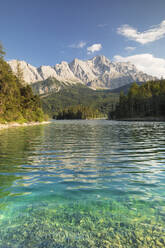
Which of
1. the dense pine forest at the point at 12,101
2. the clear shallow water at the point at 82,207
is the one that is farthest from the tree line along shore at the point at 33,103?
the clear shallow water at the point at 82,207

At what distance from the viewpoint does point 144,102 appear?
120 metres

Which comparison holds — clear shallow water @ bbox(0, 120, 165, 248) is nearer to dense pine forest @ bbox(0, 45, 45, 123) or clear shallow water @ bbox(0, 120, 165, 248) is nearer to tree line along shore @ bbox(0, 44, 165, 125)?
tree line along shore @ bbox(0, 44, 165, 125)

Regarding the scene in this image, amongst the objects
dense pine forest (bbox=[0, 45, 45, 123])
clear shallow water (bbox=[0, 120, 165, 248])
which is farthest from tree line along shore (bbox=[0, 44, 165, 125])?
clear shallow water (bbox=[0, 120, 165, 248])

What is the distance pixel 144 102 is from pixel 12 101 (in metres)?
86.1

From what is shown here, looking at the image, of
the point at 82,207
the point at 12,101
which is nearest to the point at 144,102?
the point at 12,101

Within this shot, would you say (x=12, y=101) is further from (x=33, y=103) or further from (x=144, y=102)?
(x=144, y=102)

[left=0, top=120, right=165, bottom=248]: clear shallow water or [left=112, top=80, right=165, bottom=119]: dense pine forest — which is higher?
[left=112, top=80, right=165, bottom=119]: dense pine forest

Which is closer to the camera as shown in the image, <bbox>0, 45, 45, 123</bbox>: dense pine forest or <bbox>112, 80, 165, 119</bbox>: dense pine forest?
<bbox>0, 45, 45, 123</bbox>: dense pine forest

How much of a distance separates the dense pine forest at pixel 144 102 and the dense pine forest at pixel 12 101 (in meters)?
68.4

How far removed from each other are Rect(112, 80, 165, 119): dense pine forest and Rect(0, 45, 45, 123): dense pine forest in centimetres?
6844

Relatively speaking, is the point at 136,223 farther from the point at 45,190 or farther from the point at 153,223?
the point at 45,190

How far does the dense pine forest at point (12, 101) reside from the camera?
6159 cm

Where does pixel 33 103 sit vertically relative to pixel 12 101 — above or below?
above

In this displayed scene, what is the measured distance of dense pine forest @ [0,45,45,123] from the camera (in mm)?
61594
